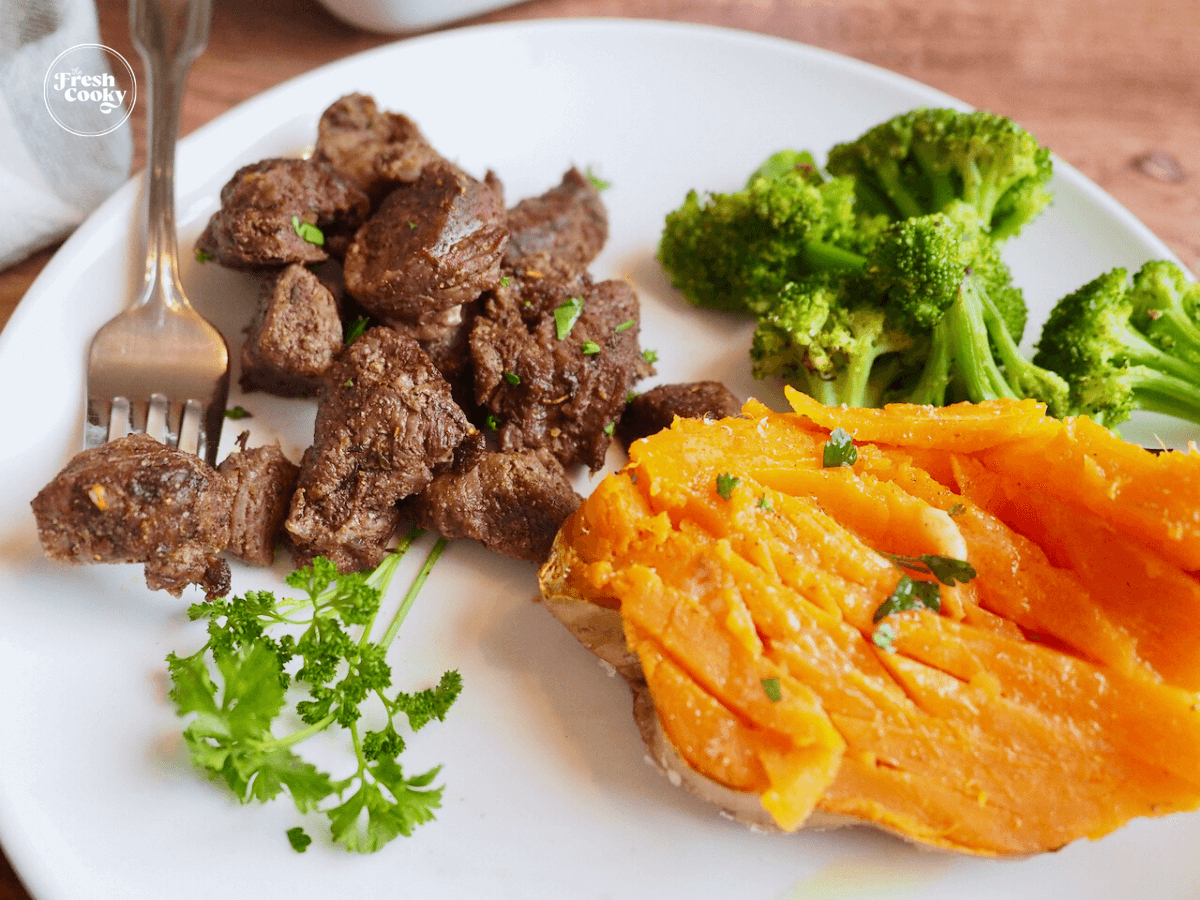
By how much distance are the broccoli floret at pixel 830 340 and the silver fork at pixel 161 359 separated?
205 centimetres

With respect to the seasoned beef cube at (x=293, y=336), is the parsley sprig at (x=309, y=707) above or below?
below

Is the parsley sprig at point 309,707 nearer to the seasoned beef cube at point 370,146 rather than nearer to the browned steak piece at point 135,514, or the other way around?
the browned steak piece at point 135,514

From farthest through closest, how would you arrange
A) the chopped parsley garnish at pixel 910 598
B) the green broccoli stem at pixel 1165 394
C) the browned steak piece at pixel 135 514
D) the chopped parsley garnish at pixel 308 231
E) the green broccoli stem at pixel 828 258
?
1. the green broccoli stem at pixel 828 258
2. the green broccoli stem at pixel 1165 394
3. the chopped parsley garnish at pixel 308 231
4. the browned steak piece at pixel 135 514
5. the chopped parsley garnish at pixel 910 598

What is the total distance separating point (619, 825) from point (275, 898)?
0.98 m

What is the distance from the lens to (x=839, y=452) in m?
2.83

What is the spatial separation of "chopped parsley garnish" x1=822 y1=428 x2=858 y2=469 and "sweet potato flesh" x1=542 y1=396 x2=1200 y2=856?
36 mm

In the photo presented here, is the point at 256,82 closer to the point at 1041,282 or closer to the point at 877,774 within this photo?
the point at 1041,282

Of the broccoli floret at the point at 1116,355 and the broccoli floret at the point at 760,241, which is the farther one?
the broccoli floret at the point at 760,241

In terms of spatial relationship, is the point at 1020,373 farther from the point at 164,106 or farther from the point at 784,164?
the point at 164,106

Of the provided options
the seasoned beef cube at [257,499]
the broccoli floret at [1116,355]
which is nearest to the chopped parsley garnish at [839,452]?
the broccoli floret at [1116,355]

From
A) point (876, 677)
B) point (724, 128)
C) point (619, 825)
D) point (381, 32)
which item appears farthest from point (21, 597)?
point (724, 128)

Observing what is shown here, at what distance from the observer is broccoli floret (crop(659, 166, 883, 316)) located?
3.67 metres

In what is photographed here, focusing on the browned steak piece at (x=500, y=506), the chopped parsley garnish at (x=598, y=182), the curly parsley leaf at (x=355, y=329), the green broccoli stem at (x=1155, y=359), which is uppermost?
the green broccoli stem at (x=1155, y=359)

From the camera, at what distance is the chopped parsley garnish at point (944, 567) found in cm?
261
